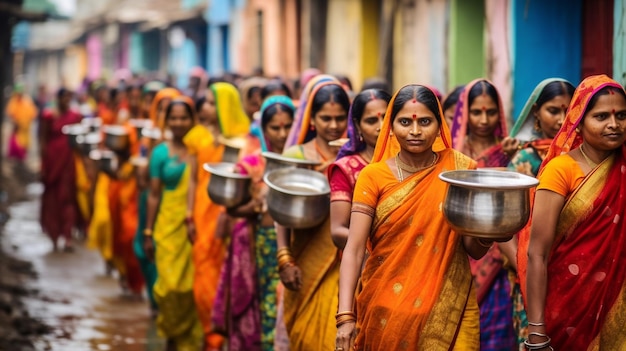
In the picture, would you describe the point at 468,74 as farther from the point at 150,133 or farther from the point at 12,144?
the point at 12,144

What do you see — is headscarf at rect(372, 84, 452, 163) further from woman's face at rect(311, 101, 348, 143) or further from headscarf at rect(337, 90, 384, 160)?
woman's face at rect(311, 101, 348, 143)

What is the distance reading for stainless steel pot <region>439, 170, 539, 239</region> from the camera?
4457 mm

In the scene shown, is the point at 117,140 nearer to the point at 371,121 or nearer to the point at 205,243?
the point at 205,243

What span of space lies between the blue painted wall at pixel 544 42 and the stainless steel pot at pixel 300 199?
3796mm

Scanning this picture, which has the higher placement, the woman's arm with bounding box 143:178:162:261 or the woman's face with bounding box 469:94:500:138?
the woman's face with bounding box 469:94:500:138

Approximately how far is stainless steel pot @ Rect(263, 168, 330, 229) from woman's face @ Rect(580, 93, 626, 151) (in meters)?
1.75

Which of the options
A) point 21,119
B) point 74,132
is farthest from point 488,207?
point 21,119

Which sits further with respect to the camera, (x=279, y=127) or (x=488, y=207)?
(x=279, y=127)

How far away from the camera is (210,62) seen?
30.2 metres

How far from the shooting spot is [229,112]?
9570 millimetres

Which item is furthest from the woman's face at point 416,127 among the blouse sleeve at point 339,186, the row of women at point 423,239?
the blouse sleeve at point 339,186

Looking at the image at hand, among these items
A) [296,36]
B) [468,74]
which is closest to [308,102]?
[468,74]

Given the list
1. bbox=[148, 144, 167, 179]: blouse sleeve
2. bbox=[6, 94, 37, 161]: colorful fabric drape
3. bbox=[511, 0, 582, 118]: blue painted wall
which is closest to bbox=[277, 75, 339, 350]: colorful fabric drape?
bbox=[148, 144, 167, 179]: blouse sleeve

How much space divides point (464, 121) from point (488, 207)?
2.54 meters
